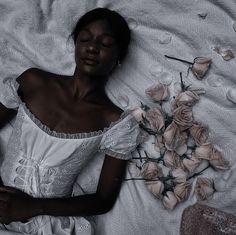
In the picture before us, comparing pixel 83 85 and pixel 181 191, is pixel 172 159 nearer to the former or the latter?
pixel 181 191

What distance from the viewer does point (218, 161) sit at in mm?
1480

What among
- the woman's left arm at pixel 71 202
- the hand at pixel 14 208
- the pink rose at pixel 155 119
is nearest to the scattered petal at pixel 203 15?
the pink rose at pixel 155 119

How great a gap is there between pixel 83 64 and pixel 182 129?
0.39 m

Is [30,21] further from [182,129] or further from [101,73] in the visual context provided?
[182,129]

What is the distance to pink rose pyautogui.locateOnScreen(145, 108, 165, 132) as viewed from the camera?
1.50 meters

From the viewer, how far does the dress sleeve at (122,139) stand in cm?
147

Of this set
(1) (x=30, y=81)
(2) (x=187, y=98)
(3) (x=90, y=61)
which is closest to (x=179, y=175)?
(2) (x=187, y=98)

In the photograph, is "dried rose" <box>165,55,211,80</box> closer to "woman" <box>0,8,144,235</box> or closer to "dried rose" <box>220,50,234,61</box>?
"dried rose" <box>220,50,234,61</box>

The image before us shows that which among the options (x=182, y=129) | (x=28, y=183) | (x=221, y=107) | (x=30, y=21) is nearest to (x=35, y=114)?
(x=28, y=183)

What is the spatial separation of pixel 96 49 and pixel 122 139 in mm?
305

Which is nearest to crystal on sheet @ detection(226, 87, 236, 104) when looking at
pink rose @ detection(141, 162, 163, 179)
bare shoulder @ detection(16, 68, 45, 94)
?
pink rose @ detection(141, 162, 163, 179)

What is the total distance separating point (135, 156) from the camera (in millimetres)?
1555

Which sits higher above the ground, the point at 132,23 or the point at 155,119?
the point at 132,23

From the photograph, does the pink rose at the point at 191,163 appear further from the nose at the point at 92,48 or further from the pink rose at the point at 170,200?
the nose at the point at 92,48
